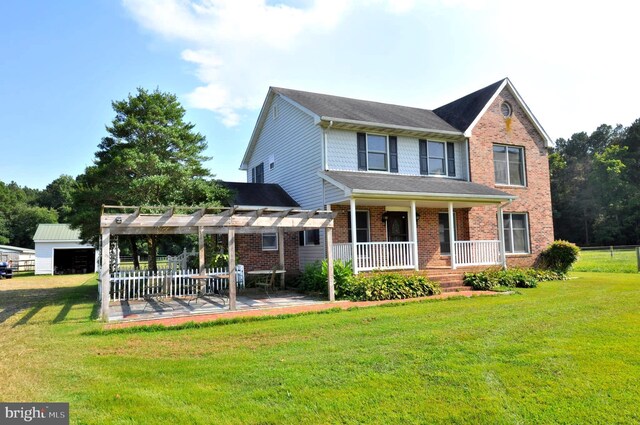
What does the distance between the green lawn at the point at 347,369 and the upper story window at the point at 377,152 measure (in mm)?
8225

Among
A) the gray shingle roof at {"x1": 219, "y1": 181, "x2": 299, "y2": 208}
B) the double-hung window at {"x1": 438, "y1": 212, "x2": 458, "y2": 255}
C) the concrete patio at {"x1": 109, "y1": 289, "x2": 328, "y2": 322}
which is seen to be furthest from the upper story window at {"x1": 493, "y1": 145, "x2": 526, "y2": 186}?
the concrete patio at {"x1": 109, "y1": 289, "x2": 328, "y2": 322}

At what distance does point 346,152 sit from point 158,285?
8096mm

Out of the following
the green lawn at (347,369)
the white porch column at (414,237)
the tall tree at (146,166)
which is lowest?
the green lawn at (347,369)

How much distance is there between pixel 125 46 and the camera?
40.4 ft

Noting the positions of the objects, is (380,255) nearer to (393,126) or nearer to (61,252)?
(393,126)

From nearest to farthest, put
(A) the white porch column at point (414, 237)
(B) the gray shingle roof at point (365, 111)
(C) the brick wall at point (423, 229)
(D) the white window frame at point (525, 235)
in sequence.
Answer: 1. (A) the white porch column at point (414, 237)
2. (C) the brick wall at point (423, 229)
3. (B) the gray shingle roof at point (365, 111)
4. (D) the white window frame at point (525, 235)

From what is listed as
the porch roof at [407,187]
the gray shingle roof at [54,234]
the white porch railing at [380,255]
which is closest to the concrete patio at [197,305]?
the white porch railing at [380,255]

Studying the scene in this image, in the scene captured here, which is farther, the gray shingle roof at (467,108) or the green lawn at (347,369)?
the gray shingle roof at (467,108)

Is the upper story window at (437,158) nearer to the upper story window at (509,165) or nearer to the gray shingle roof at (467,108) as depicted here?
the gray shingle roof at (467,108)

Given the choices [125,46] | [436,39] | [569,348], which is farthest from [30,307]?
[436,39]

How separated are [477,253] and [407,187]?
421 centimetres

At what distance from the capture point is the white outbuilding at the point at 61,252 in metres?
32.9

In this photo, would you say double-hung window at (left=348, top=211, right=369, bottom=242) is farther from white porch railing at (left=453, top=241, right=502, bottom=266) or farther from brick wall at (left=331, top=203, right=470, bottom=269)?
white porch railing at (left=453, top=241, right=502, bottom=266)

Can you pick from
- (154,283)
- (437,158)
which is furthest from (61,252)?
(437,158)
